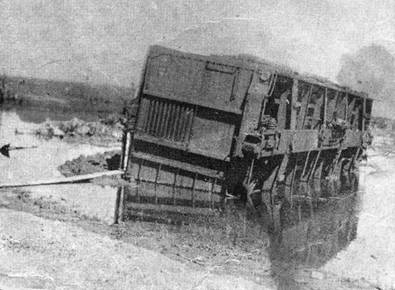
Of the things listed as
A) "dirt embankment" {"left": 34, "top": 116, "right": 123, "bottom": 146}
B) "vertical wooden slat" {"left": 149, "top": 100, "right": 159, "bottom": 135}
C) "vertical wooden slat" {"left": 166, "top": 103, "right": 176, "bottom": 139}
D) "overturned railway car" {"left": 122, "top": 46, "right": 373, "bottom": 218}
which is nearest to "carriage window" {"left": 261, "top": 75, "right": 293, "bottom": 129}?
"overturned railway car" {"left": 122, "top": 46, "right": 373, "bottom": 218}

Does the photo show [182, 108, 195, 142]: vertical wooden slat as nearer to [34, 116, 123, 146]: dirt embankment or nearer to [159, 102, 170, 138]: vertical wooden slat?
[159, 102, 170, 138]: vertical wooden slat

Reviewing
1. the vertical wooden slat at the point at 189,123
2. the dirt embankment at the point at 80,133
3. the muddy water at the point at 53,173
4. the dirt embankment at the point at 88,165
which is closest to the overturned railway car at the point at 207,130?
the vertical wooden slat at the point at 189,123

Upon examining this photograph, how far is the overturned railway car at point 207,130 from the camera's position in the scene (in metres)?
11.1

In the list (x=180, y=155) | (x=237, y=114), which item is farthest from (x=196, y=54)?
(x=180, y=155)

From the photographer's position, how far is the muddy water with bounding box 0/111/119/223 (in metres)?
9.69

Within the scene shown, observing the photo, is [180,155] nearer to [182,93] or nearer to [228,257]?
[182,93]

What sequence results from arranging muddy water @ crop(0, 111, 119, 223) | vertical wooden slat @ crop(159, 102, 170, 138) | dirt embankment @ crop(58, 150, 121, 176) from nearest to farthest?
1. muddy water @ crop(0, 111, 119, 223)
2. vertical wooden slat @ crop(159, 102, 170, 138)
3. dirt embankment @ crop(58, 150, 121, 176)

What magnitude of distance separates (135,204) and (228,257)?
3.49 meters

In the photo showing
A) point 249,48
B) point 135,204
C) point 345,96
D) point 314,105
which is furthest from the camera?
point 345,96

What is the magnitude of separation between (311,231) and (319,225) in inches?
26.8

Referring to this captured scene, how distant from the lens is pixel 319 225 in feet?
34.2

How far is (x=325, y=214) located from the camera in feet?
38.5

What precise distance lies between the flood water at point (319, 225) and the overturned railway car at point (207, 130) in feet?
3.61

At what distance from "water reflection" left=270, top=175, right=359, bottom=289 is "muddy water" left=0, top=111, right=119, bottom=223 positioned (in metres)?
3.36
